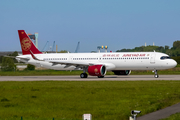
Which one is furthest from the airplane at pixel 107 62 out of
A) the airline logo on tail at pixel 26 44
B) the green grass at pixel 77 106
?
the green grass at pixel 77 106

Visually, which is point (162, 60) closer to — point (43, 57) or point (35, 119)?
point (43, 57)

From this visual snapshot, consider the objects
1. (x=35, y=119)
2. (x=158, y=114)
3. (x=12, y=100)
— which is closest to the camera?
(x=35, y=119)

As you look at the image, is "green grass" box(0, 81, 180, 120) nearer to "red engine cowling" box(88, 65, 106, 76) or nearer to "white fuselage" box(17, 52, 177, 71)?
"red engine cowling" box(88, 65, 106, 76)

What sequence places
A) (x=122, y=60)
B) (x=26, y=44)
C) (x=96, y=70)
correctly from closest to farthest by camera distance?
(x=96, y=70) → (x=122, y=60) → (x=26, y=44)

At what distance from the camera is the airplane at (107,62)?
46094 millimetres

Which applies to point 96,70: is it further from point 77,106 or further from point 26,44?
point 77,106

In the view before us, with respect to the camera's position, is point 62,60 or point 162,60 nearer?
point 162,60

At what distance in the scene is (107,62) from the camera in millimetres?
48562

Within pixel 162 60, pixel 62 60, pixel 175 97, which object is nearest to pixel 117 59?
pixel 162 60

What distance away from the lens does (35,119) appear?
14.4m

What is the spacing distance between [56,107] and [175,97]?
349 inches

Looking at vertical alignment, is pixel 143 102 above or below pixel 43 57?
below

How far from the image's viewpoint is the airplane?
4609 centimetres

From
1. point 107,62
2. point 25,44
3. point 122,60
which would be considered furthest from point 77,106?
point 25,44
